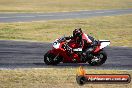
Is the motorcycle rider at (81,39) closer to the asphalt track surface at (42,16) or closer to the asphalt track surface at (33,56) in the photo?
the asphalt track surface at (33,56)

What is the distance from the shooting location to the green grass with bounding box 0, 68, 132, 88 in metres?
15.9

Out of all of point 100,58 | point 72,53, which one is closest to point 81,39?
point 72,53

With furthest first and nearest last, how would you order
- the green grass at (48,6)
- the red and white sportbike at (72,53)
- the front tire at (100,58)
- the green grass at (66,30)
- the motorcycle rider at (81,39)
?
the green grass at (48,6) < the green grass at (66,30) < the front tire at (100,58) < the red and white sportbike at (72,53) < the motorcycle rider at (81,39)

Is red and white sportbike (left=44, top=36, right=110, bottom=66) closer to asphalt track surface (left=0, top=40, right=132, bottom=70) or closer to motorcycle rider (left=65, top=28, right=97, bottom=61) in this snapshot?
motorcycle rider (left=65, top=28, right=97, bottom=61)

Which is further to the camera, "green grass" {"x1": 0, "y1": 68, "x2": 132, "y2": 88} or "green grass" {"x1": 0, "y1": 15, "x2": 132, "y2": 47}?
"green grass" {"x1": 0, "y1": 15, "x2": 132, "y2": 47}

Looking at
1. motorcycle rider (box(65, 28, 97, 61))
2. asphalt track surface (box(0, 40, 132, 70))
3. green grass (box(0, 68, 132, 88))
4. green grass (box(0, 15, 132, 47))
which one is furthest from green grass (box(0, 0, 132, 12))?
green grass (box(0, 68, 132, 88))

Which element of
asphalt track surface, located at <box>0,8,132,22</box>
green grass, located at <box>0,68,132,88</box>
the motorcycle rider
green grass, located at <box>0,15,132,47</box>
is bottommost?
green grass, located at <box>0,15,132,47</box>

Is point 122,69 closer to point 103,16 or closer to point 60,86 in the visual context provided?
point 60,86

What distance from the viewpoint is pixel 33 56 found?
2209 cm

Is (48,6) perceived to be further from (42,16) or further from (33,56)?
(33,56)

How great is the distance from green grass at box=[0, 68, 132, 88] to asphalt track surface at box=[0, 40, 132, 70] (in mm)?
1056

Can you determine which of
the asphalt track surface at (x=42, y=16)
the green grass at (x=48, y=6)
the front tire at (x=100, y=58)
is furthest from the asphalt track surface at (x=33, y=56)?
the green grass at (x=48, y=6)

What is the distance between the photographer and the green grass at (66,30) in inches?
1184

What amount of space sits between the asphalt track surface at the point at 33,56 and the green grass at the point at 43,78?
106cm
